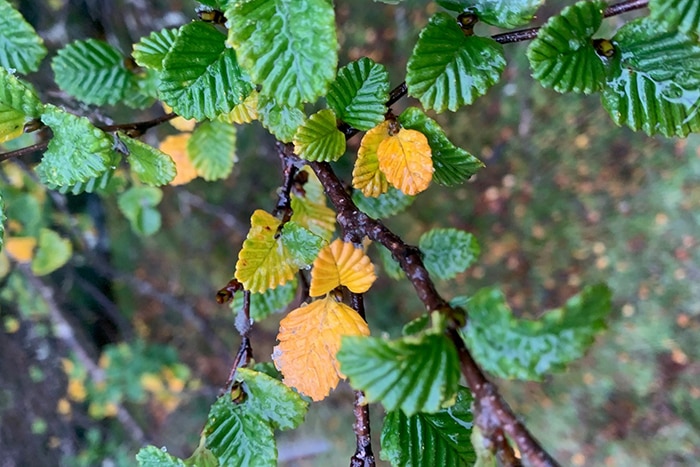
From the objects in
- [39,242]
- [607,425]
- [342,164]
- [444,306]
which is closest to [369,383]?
[444,306]

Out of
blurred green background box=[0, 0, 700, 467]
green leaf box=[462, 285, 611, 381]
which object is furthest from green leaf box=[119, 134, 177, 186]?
blurred green background box=[0, 0, 700, 467]

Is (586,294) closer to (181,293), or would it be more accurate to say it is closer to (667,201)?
(667,201)

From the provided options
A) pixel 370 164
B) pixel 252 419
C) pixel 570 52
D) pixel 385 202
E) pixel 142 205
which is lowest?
pixel 142 205

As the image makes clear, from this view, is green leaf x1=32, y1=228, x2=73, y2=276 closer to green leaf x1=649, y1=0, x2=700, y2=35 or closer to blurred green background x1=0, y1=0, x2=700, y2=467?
blurred green background x1=0, y1=0, x2=700, y2=467

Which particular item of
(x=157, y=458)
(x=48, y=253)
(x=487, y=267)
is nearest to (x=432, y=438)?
(x=157, y=458)

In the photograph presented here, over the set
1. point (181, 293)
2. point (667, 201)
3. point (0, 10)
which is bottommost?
point (181, 293)

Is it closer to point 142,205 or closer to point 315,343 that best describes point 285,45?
point 315,343
